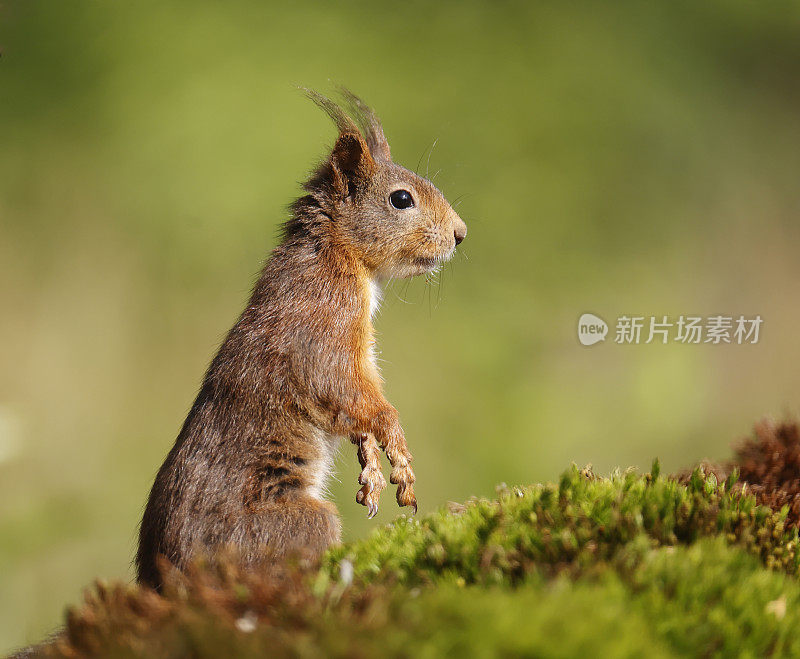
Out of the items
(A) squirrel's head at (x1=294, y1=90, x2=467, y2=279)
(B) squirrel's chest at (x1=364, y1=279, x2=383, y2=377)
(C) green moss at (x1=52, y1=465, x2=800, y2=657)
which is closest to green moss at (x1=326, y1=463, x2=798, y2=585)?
(C) green moss at (x1=52, y1=465, x2=800, y2=657)

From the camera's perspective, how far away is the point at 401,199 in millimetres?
3799

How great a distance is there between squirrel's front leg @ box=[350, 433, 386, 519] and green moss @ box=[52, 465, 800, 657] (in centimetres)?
42

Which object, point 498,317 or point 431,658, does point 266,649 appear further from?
point 498,317

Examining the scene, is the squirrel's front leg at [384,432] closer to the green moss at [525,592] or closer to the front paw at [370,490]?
the front paw at [370,490]

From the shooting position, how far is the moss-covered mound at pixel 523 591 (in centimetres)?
148

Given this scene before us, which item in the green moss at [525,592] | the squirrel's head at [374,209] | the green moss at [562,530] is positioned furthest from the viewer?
the squirrel's head at [374,209]

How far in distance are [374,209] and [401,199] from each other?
0.15m

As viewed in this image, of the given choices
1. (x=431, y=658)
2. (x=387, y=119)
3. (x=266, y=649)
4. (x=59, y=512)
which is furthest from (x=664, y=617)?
(x=387, y=119)

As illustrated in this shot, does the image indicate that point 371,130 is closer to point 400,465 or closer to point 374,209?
point 374,209

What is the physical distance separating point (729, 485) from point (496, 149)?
19.3 feet

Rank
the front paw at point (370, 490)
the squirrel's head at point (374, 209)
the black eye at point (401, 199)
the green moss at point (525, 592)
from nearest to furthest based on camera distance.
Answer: the green moss at point (525, 592), the front paw at point (370, 490), the squirrel's head at point (374, 209), the black eye at point (401, 199)

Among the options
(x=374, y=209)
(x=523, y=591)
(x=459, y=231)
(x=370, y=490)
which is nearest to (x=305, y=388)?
(x=370, y=490)

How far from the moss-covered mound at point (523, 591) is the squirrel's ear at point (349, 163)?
1668 mm

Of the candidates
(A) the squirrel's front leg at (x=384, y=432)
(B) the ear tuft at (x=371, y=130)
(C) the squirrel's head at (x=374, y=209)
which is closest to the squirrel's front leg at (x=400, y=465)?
(A) the squirrel's front leg at (x=384, y=432)
